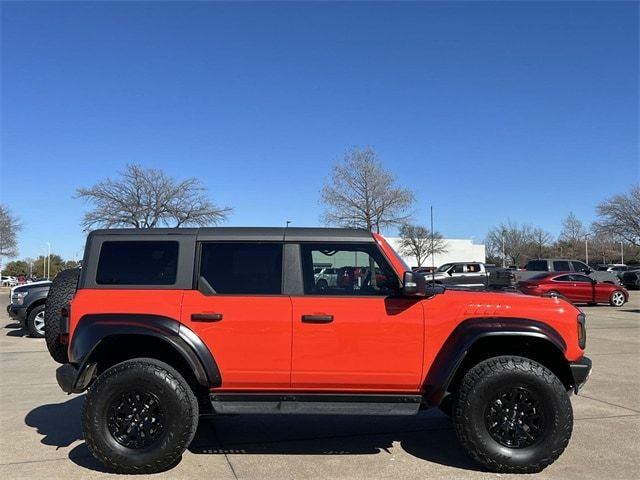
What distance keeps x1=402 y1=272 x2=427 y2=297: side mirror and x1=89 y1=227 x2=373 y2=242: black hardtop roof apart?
1.79 ft

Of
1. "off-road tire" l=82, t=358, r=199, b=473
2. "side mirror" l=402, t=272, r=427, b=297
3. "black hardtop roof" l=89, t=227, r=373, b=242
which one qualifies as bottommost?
"off-road tire" l=82, t=358, r=199, b=473

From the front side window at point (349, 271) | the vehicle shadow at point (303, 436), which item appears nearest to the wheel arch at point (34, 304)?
the vehicle shadow at point (303, 436)

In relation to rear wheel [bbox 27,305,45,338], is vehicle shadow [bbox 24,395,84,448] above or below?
below

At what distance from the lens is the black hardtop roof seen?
15.4ft

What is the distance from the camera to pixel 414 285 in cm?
427

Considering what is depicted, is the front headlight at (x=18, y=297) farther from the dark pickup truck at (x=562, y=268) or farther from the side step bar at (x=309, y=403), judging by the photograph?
the dark pickup truck at (x=562, y=268)

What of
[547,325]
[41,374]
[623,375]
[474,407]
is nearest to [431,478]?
[474,407]

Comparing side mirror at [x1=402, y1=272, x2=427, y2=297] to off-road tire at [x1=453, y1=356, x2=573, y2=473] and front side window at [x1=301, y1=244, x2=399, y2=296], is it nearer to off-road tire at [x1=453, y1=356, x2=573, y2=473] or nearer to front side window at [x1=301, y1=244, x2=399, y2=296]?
front side window at [x1=301, y1=244, x2=399, y2=296]

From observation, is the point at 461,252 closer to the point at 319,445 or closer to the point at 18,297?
the point at 18,297

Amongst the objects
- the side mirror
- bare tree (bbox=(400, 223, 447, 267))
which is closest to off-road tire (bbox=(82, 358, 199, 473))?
the side mirror

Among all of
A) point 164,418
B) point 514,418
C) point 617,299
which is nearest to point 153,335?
point 164,418

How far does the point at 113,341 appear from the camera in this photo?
4531mm

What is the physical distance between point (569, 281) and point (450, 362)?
18489mm

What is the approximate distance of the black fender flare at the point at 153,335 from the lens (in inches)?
171
